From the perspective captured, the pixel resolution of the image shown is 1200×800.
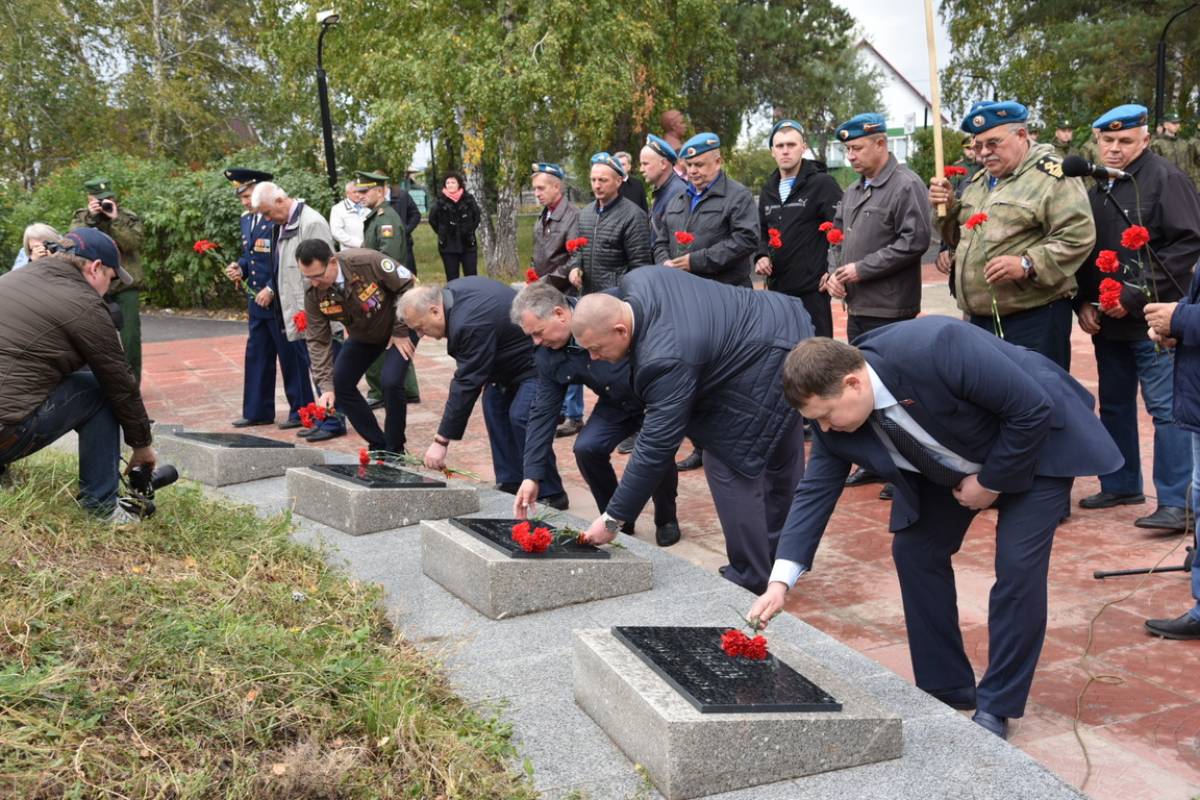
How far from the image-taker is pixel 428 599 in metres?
4.78

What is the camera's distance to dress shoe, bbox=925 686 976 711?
152 inches

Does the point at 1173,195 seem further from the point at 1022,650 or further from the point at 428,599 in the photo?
the point at 428,599

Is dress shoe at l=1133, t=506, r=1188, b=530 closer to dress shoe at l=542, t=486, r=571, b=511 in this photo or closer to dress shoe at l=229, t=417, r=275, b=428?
dress shoe at l=542, t=486, r=571, b=511

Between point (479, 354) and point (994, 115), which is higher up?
point (994, 115)

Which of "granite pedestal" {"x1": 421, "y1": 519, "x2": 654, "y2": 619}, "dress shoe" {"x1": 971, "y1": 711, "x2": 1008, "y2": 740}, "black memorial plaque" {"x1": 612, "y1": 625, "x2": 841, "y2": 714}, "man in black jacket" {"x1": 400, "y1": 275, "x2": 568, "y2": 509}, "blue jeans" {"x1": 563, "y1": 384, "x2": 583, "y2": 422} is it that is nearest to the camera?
"black memorial plaque" {"x1": 612, "y1": 625, "x2": 841, "y2": 714}

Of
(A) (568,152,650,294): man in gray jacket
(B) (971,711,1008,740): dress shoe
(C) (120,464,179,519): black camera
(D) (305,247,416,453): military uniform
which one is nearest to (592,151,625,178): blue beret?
(A) (568,152,650,294): man in gray jacket

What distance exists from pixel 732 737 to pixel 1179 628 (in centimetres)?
222

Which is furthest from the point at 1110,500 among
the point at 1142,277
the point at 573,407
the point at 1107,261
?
the point at 573,407

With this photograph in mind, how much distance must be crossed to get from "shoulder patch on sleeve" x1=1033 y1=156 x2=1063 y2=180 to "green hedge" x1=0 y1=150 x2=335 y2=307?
42.3ft

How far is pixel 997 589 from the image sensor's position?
362 cm

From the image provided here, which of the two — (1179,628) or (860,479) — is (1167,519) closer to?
(1179,628)

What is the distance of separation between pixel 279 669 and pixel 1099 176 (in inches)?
160

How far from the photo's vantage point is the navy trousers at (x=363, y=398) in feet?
23.9

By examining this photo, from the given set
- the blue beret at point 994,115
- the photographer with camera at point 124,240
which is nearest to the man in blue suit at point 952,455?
the blue beret at point 994,115
